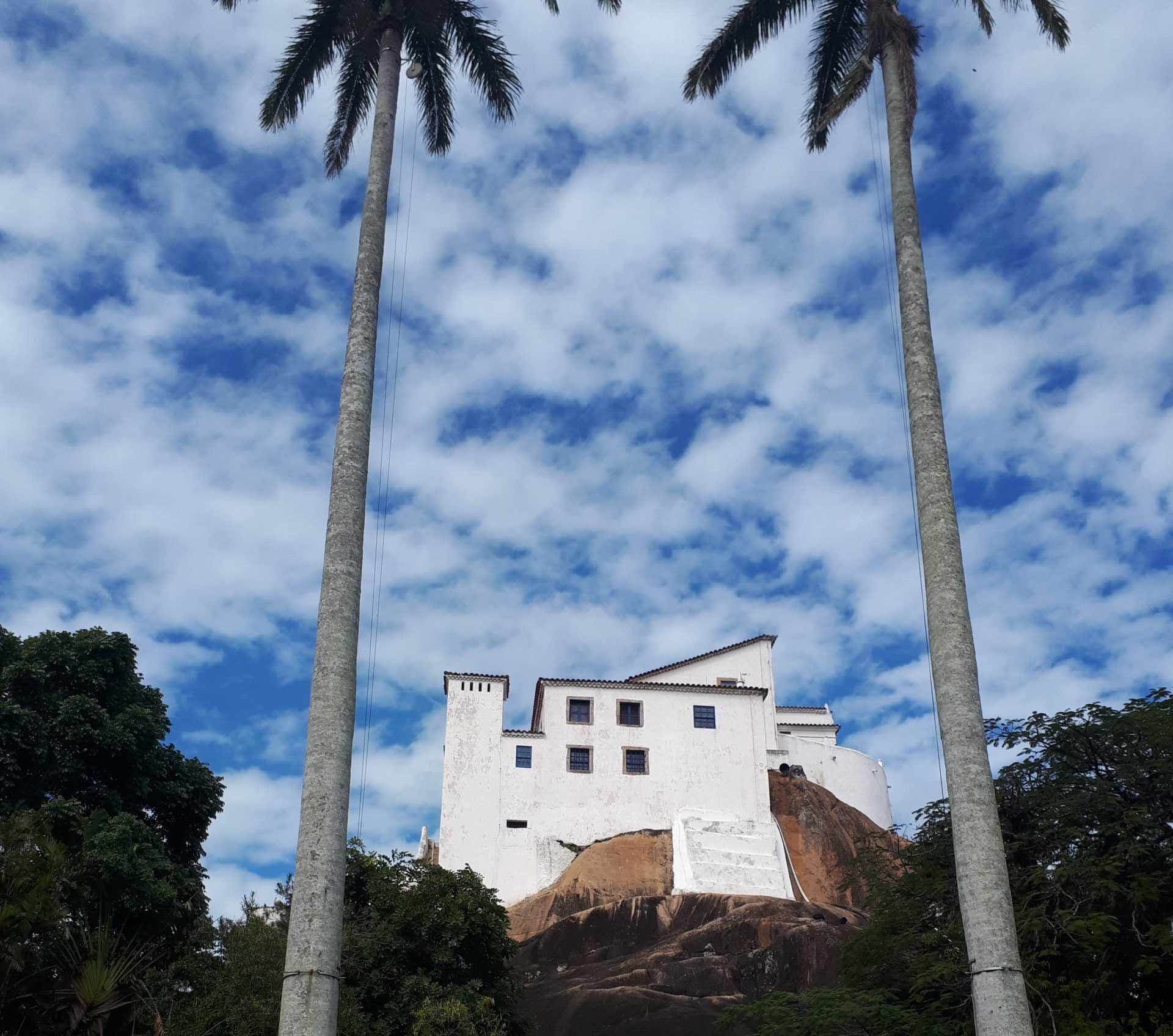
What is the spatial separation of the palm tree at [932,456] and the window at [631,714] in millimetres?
38452

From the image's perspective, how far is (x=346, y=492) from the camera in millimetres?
15289

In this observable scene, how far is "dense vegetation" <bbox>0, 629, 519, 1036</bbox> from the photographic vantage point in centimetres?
2152

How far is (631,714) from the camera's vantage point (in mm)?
55906

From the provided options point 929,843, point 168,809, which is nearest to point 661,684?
point 168,809

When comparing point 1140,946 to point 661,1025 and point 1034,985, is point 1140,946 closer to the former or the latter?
point 1034,985

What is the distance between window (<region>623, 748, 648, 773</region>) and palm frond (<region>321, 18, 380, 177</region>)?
3862 centimetres

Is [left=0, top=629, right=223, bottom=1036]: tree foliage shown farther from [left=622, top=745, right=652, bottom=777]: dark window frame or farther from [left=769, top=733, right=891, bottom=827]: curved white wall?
[left=769, top=733, right=891, bottom=827]: curved white wall

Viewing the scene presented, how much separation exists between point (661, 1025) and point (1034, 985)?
21080 millimetres

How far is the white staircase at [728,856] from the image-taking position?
5084 cm

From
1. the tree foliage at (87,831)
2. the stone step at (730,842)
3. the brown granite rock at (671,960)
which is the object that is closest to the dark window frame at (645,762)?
the stone step at (730,842)

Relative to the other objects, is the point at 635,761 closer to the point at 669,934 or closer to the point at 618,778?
the point at 618,778

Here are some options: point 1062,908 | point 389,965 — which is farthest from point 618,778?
point 1062,908

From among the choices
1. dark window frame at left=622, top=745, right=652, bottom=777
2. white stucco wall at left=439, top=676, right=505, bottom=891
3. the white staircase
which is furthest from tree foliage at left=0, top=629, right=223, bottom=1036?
dark window frame at left=622, top=745, right=652, bottom=777

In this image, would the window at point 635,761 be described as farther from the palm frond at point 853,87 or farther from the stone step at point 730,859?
the palm frond at point 853,87
